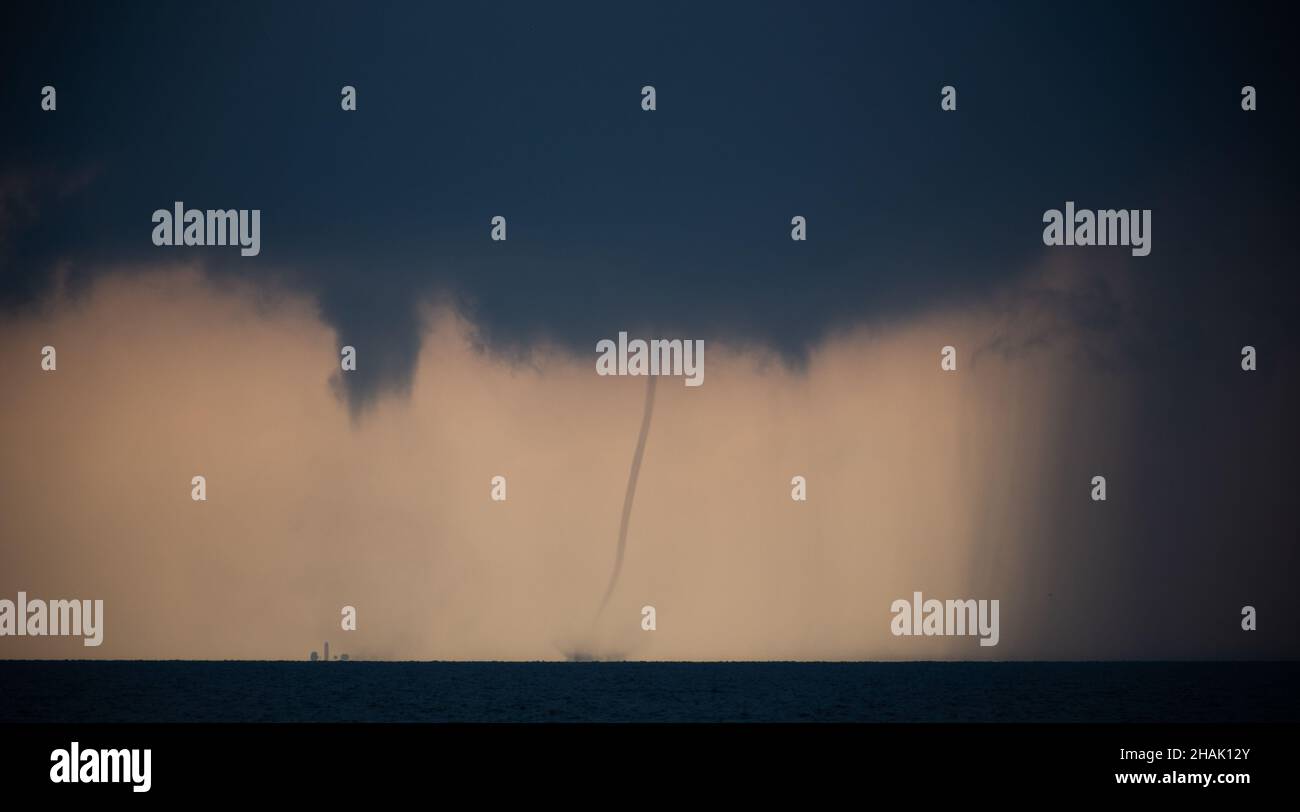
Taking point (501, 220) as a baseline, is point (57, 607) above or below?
below

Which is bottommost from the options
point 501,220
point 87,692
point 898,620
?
point 87,692

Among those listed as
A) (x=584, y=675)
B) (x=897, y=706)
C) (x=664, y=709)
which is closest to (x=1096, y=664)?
(x=584, y=675)

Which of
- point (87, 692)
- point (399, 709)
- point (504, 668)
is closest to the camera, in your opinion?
point (399, 709)
